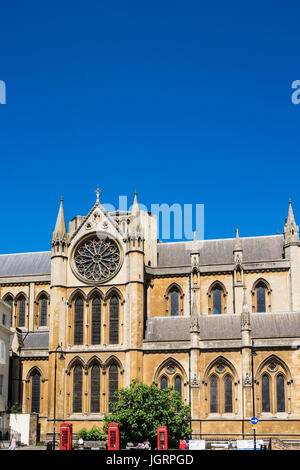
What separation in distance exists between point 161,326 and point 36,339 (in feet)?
43.4

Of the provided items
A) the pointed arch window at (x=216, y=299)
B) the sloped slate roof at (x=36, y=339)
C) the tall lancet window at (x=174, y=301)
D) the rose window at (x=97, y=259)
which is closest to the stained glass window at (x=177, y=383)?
the pointed arch window at (x=216, y=299)

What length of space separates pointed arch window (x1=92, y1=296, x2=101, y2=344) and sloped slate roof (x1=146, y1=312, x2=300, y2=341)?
4513 millimetres

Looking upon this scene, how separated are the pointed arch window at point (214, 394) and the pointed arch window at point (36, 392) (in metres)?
16.6

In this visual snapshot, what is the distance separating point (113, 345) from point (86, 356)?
266 cm

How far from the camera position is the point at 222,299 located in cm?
6575

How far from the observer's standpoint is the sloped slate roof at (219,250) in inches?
2645

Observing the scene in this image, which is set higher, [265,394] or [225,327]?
[225,327]

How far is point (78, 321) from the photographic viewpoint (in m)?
63.8

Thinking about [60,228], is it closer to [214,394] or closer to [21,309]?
[21,309]

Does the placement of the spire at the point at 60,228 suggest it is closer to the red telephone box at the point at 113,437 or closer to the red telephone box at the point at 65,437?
the red telephone box at the point at 65,437

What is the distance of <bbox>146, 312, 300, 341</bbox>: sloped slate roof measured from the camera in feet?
192

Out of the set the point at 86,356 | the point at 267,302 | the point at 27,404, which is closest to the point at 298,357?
the point at 267,302

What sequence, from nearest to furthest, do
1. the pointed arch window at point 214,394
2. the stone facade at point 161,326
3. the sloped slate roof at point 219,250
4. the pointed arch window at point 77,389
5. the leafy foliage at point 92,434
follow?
the stone facade at point 161,326, the pointed arch window at point 214,394, the leafy foliage at point 92,434, the pointed arch window at point 77,389, the sloped slate roof at point 219,250

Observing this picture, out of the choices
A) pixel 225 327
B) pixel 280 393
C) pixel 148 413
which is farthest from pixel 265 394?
pixel 148 413
